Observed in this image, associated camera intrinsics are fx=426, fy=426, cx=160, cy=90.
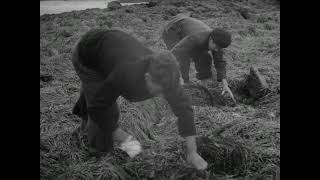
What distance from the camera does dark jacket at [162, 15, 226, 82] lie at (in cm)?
427

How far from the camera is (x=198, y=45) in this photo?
4.32m

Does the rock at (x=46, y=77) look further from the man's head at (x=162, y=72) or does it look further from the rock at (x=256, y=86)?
the man's head at (x=162, y=72)

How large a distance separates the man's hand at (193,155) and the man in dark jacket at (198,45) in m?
1.56

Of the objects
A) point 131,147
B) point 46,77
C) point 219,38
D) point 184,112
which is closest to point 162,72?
point 184,112

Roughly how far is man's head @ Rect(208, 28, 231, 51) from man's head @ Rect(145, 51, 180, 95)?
1.67m

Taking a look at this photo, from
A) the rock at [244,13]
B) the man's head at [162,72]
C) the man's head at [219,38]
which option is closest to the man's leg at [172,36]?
the man's head at [219,38]

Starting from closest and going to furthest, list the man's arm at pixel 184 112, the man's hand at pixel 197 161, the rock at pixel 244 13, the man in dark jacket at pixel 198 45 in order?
the man's arm at pixel 184 112 → the man's hand at pixel 197 161 → the man in dark jacket at pixel 198 45 → the rock at pixel 244 13

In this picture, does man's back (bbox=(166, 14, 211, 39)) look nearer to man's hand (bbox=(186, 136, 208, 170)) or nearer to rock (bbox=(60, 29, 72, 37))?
man's hand (bbox=(186, 136, 208, 170))

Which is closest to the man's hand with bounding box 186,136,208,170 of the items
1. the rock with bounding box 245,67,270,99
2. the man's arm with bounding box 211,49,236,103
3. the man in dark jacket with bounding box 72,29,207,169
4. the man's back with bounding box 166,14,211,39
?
the man in dark jacket with bounding box 72,29,207,169

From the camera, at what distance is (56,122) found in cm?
393

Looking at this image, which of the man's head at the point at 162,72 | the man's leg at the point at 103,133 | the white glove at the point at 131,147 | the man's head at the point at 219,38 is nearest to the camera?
the man's head at the point at 162,72

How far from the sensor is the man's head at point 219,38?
12.9 feet

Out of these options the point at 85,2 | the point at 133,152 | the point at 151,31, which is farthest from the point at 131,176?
the point at 85,2

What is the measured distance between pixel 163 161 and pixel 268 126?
42.6 inches
